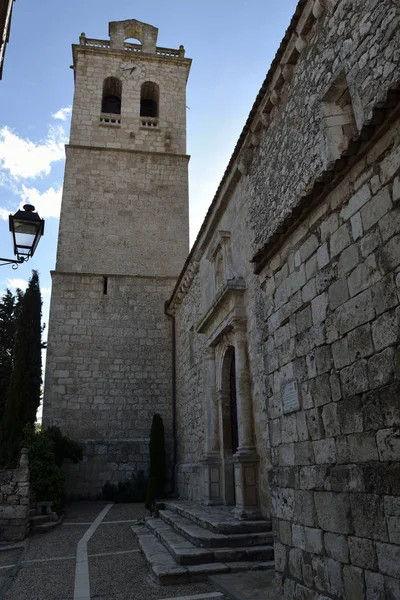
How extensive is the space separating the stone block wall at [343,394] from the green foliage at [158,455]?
8374 mm

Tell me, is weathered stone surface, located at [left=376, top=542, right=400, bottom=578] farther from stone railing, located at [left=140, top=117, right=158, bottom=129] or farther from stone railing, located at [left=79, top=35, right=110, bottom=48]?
stone railing, located at [left=79, top=35, right=110, bottom=48]

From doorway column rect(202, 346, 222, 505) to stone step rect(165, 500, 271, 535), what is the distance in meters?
0.36

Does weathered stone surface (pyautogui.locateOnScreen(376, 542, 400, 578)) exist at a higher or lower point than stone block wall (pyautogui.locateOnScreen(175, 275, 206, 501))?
lower

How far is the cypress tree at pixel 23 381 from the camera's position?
11.0 m

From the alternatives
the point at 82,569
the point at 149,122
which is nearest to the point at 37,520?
the point at 82,569

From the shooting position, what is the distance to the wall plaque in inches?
143

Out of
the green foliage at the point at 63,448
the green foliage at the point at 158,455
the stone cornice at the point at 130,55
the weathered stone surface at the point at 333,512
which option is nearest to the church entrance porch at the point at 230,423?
the weathered stone surface at the point at 333,512

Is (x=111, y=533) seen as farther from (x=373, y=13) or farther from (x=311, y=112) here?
(x=373, y=13)

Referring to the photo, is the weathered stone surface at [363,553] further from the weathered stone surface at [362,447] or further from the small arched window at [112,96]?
the small arched window at [112,96]

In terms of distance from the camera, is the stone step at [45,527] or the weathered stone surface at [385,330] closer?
the weathered stone surface at [385,330]

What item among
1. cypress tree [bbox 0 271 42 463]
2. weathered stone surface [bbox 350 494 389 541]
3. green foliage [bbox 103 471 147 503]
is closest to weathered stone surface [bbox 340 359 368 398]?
weathered stone surface [bbox 350 494 389 541]

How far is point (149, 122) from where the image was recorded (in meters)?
16.8

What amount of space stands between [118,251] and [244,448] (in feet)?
30.6

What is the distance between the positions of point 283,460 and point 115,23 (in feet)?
62.2
